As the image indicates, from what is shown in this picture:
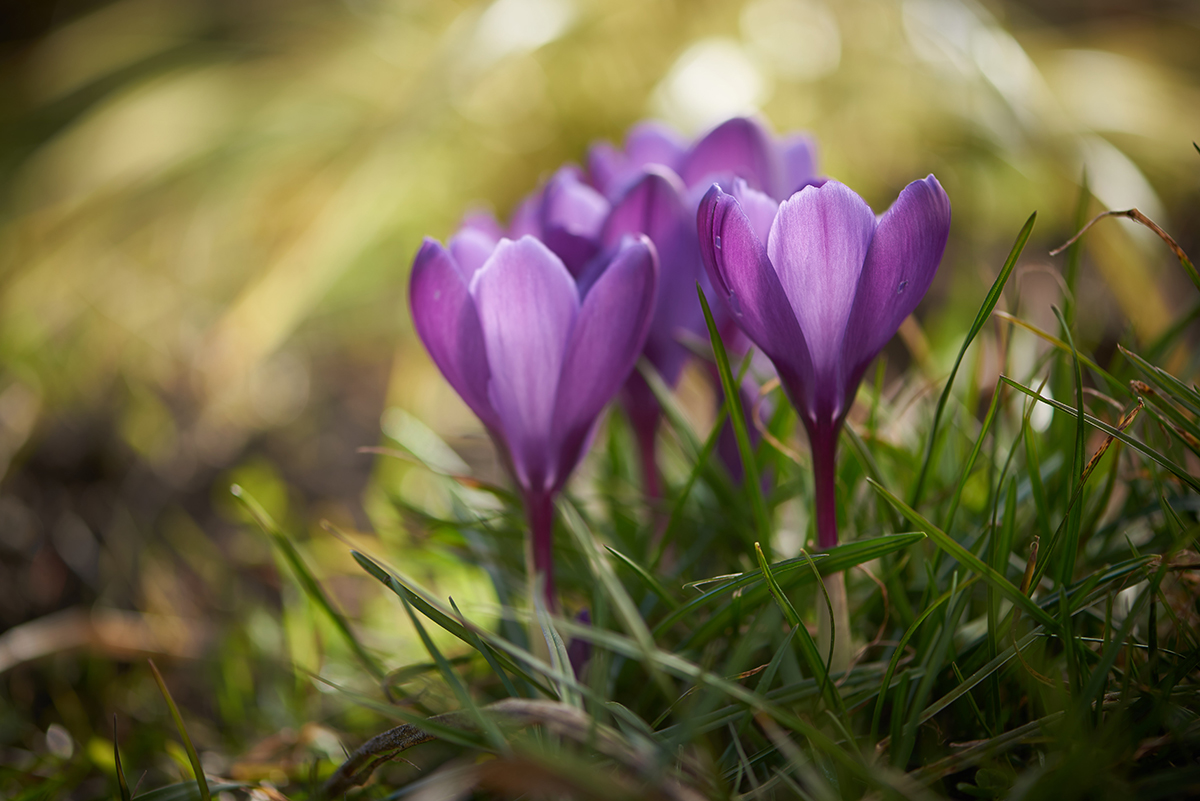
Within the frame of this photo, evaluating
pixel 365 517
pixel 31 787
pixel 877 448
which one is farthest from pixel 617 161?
pixel 365 517

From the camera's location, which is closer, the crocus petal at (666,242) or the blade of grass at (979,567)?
the blade of grass at (979,567)

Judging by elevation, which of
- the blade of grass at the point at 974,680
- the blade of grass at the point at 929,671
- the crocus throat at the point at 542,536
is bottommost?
the blade of grass at the point at 974,680

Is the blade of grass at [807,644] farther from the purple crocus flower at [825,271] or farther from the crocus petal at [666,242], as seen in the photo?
the crocus petal at [666,242]

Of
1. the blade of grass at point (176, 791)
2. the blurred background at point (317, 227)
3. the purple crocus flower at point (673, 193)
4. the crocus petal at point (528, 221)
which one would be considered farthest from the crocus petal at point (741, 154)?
the blade of grass at point (176, 791)

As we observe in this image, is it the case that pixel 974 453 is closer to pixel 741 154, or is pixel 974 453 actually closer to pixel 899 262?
pixel 899 262

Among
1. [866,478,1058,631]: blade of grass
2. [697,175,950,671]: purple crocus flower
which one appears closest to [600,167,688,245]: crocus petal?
[697,175,950,671]: purple crocus flower

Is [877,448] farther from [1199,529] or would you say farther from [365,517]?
[365,517]

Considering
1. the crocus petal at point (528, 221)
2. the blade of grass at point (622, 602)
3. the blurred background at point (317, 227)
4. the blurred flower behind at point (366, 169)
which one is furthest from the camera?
the blurred flower behind at point (366, 169)
